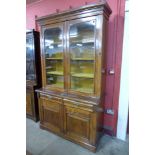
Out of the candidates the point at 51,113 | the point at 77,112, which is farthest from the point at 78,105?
the point at 51,113

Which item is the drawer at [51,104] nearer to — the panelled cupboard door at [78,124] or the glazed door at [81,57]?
the panelled cupboard door at [78,124]

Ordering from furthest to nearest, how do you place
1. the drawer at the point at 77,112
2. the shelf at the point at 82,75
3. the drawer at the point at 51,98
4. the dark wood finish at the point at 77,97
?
the drawer at the point at 51,98
the shelf at the point at 82,75
the drawer at the point at 77,112
the dark wood finish at the point at 77,97

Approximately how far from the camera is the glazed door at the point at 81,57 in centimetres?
191

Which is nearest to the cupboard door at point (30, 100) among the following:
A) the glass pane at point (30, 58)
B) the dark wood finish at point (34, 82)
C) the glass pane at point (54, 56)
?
the dark wood finish at point (34, 82)

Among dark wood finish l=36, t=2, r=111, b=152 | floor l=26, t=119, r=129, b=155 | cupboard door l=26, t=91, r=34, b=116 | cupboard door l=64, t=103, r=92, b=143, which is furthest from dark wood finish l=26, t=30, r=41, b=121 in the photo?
cupboard door l=64, t=103, r=92, b=143

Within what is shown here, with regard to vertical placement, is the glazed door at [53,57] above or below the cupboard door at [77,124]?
above

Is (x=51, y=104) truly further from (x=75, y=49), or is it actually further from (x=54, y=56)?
(x=75, y=49)

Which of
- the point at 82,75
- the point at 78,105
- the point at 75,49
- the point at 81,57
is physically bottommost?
the point at 78,105

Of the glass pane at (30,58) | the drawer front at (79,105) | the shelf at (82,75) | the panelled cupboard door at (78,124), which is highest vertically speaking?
the glass pane at (30,58)

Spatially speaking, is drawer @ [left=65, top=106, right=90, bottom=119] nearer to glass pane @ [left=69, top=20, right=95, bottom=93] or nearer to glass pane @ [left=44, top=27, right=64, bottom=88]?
glass pane @ [left=69, top=20, right=95, bottom=93]

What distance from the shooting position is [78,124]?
201cm

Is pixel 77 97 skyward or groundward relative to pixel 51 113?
skyward

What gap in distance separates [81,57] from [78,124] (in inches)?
43.8
